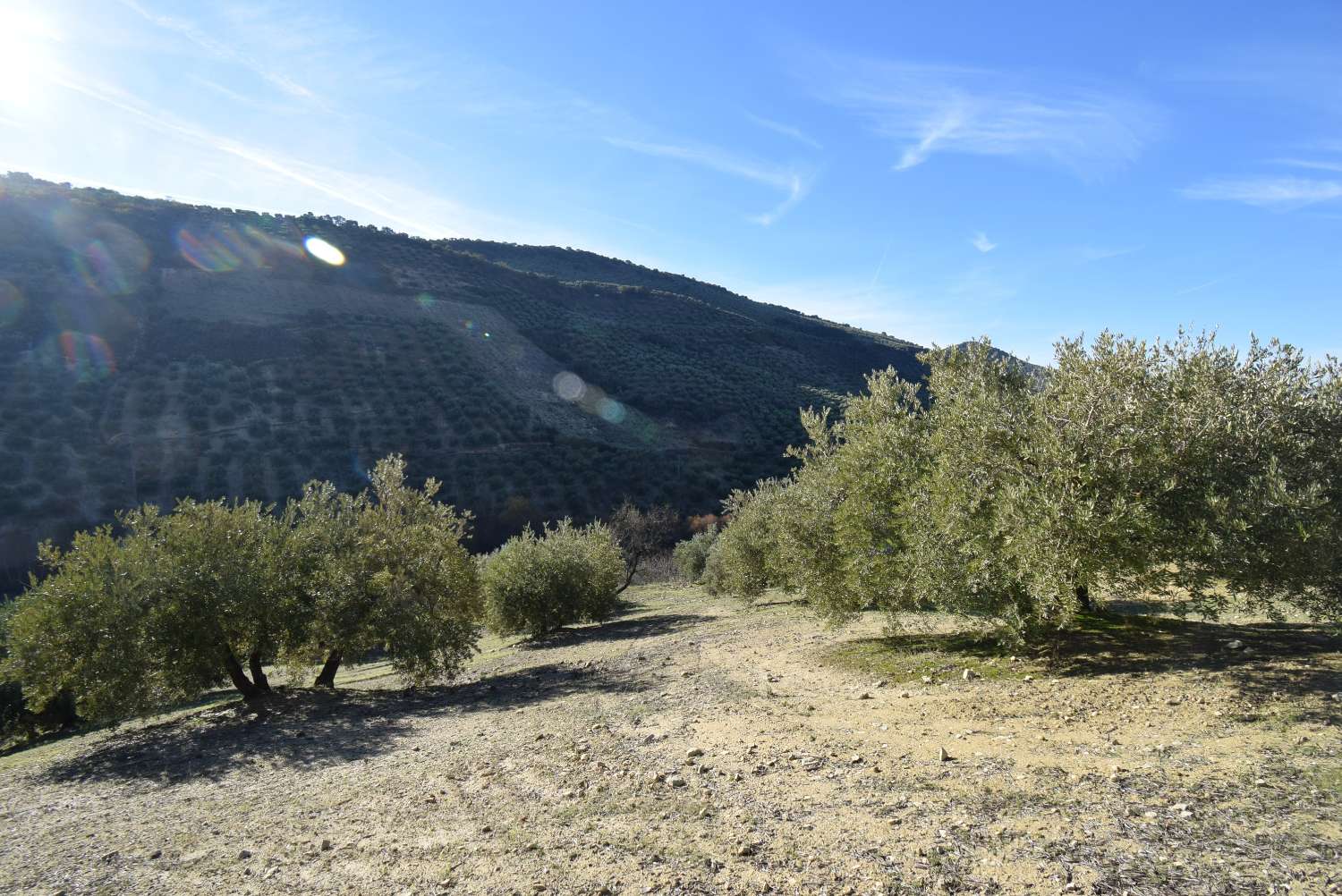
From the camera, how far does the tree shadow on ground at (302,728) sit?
991cm

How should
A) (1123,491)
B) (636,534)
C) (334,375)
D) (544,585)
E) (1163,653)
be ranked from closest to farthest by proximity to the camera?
1. (1123,491)
2. (1163,653)
3. (544,585)
4. (636,534)
5. (334,375)

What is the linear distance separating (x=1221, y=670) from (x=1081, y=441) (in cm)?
319

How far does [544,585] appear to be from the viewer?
2233 centimetres

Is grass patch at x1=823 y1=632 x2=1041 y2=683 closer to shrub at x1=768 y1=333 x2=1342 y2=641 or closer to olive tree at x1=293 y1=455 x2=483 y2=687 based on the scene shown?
shrub at x1=768 y1=333 x2=1342 y2=641

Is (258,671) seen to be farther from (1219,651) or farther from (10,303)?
(10,303)

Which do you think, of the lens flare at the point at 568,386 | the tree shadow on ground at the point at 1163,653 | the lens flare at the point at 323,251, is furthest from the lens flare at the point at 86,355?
the tree shadow on ground at the point at 1163,653

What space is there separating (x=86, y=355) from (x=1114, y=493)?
5806 centimetres

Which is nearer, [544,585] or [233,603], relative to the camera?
[233,603]

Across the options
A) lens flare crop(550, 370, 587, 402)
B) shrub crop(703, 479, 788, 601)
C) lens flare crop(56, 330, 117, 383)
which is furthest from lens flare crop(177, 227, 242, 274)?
shrub crop(703, 479, 788, 601)

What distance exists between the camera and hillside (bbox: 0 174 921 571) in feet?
133

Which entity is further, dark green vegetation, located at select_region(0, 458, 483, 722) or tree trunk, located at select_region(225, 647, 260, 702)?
tree trunk, located at select_region(225, 647, 260, 702)

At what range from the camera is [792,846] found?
520cm

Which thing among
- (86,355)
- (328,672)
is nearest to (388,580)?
(328,672)

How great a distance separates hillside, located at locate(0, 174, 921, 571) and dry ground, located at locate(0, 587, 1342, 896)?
3314cm
